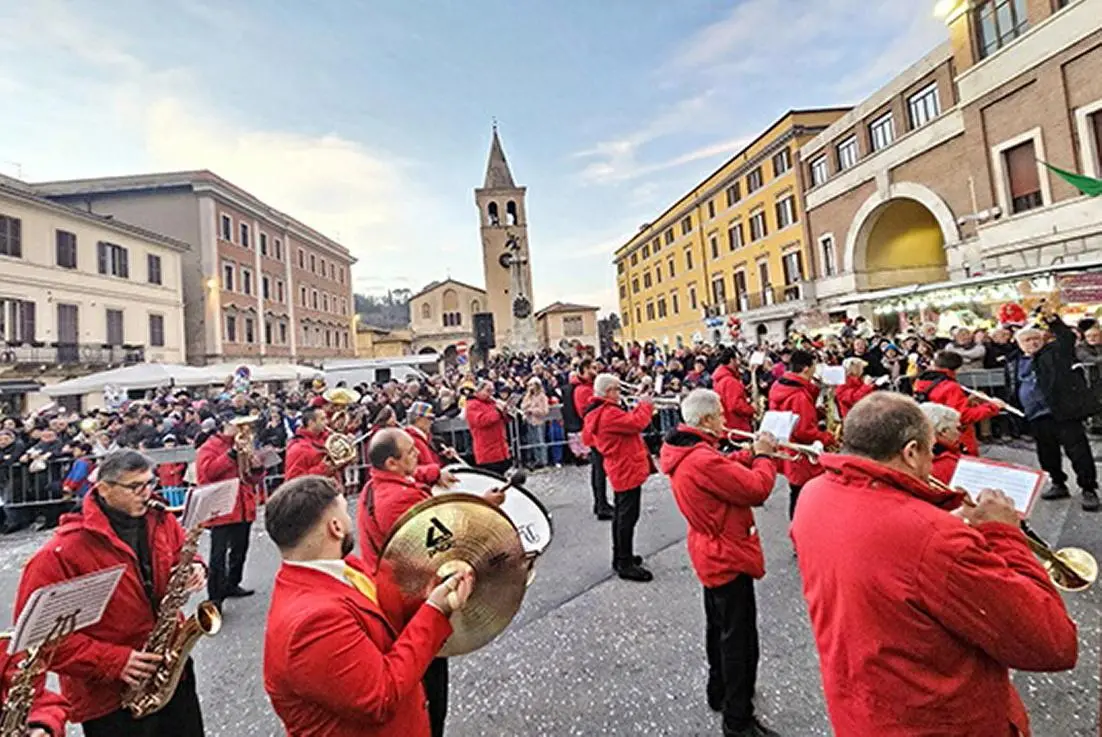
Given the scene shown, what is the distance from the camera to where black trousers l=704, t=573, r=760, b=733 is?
9.32 feet

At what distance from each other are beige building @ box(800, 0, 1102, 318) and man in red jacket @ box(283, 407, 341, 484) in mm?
16488

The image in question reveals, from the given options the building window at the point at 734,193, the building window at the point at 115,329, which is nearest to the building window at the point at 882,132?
the building window at the point at 734,193

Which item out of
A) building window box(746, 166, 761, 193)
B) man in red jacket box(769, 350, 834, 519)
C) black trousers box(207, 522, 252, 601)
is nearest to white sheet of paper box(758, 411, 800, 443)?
man in red jacket box(769, 350, 834, 519)

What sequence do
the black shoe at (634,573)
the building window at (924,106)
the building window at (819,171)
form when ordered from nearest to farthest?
the black shoe at (634,573) < the building window at (924,106) < the building window at (819,171)

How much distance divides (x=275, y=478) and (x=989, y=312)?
1818cm

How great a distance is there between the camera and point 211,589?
5.24 m

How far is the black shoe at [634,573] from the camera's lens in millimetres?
4867

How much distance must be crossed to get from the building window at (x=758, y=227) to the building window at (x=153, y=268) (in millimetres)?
35940

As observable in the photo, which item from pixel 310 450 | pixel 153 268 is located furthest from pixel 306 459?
pixel 153 268

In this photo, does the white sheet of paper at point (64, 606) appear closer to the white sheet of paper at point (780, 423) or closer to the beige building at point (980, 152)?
the white sheet of paper at point (780, 423)

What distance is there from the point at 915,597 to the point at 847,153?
31321 mm

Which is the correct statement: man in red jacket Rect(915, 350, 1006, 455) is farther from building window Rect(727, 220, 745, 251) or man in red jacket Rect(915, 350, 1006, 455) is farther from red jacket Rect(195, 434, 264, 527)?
building window Rect(727, 220, 745, 251)

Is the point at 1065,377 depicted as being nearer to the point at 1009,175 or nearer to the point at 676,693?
the point at 676,693

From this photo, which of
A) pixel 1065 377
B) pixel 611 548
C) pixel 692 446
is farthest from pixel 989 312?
pixel 692 446
